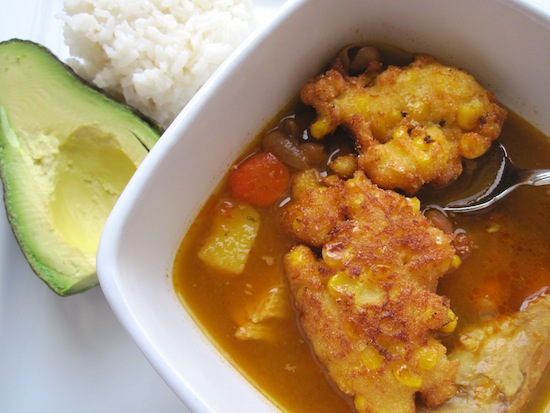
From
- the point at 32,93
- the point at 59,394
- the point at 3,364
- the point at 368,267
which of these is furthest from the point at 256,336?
the point at 32,93

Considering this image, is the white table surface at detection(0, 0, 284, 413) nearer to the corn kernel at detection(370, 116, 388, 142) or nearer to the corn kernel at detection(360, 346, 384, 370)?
the corn kernel at detection(360, 346, 384, 370)

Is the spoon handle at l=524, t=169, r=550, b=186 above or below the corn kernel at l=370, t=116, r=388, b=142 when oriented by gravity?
above

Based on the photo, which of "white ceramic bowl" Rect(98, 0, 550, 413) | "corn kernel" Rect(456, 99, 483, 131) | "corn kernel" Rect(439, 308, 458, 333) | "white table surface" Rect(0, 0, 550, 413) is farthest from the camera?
"white table surface" Rect(0, 0, 550, 413)

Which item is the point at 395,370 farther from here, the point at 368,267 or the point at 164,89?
the point at 164,89

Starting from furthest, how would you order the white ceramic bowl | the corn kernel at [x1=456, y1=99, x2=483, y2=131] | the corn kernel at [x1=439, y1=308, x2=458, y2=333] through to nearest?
the corn kernel at [x1=456, y1=99, x2=483, y2=131]
the corn kernel at [x1=439, y1=308, x2=458, y2=333]
the white ceramic bowl

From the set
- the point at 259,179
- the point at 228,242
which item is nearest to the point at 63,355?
the point at 228,242

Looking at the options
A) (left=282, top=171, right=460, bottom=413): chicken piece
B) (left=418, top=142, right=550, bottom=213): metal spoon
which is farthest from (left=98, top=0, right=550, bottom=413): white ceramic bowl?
(left=282, top=171, right=460, bottom=413): chicken piece

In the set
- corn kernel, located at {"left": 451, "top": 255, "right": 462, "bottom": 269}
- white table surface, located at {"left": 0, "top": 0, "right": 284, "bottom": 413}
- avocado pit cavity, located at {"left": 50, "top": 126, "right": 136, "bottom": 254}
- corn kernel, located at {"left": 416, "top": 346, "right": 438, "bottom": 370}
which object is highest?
corn kernel, located at {"left": 451, "top": 255, "right": 462, "bottom": 269}

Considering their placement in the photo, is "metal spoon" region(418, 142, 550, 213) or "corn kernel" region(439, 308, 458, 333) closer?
"corn kernel" region(439, 308, 458, 333)
